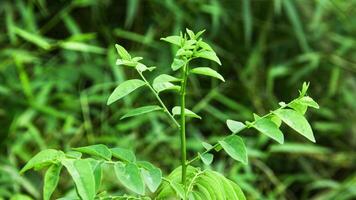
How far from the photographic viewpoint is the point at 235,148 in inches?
29.4

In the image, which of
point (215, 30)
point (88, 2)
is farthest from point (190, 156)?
point (88, 2)

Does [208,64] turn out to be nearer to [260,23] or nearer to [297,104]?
[260,23]

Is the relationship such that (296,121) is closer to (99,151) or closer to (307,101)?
(307,101)

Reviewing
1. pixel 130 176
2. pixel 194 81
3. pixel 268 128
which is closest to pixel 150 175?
pixel 130 176

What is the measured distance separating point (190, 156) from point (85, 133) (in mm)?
308

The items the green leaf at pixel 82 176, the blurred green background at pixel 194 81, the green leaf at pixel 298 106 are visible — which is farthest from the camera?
the blurred green background at pixel 194 81

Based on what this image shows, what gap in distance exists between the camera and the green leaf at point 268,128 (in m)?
0.74

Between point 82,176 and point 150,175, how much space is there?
0.25 feet

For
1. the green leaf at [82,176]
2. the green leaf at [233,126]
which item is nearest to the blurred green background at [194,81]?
the green leaf at [233,126]

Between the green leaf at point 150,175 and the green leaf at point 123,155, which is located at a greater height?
the green leaf at point 123,155

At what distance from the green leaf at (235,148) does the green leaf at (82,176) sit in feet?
0.47

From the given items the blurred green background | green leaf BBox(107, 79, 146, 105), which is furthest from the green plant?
the blurred green background

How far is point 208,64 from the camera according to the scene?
2150 mm

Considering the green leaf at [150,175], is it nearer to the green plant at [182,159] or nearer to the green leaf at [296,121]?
the green plant at [182,159]
